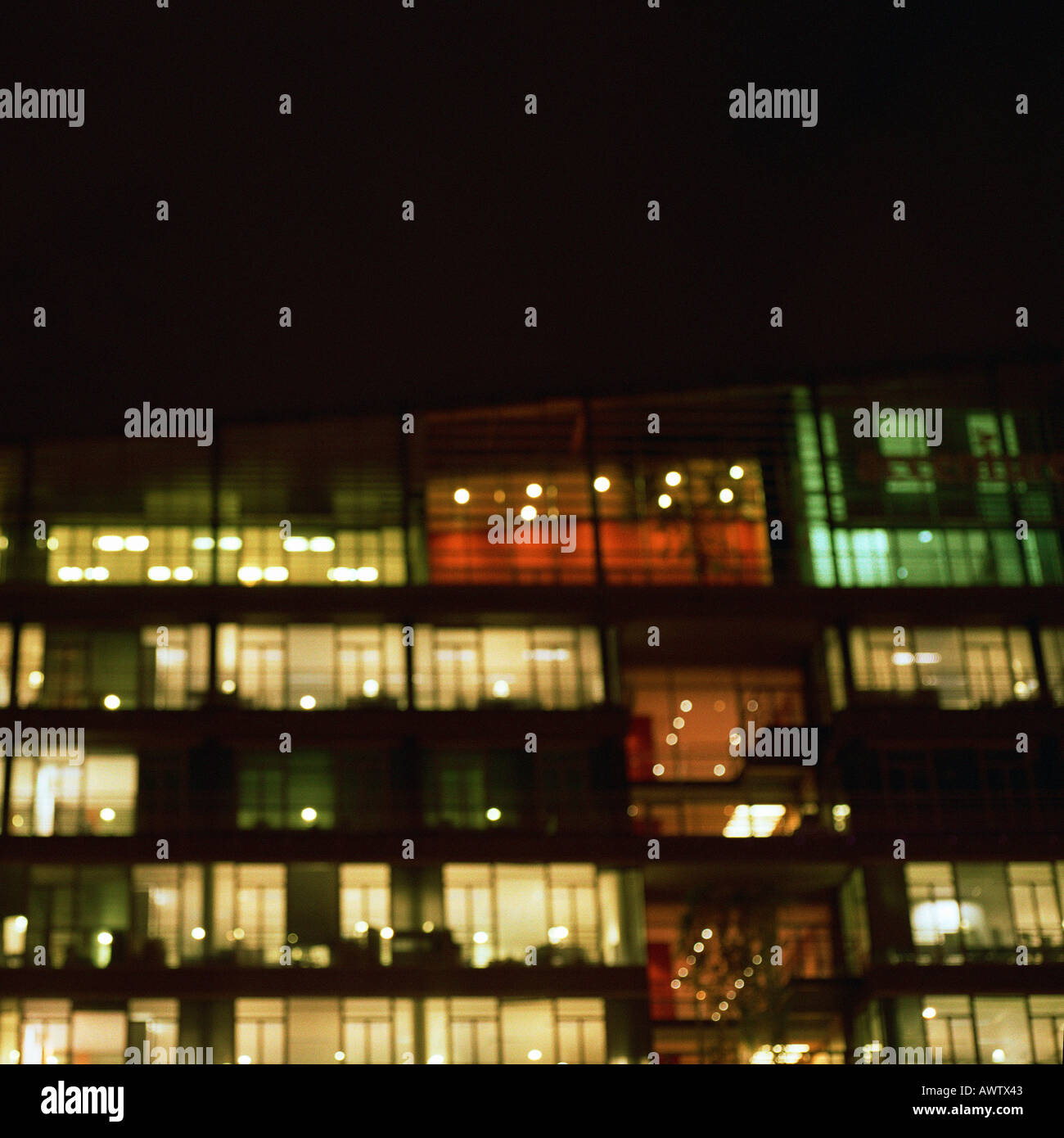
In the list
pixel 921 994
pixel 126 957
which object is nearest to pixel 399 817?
pixel 126 957

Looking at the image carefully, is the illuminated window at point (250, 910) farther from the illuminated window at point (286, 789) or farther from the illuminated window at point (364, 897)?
the illuminated window at point (364, 897)

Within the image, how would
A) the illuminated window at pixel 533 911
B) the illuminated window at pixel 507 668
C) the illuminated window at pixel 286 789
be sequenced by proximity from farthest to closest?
the illuminated window at pixel 507 668 < the illuminated window at pixel 286 789 < the illuminated window at pixel 533 911

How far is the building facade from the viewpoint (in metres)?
35.7

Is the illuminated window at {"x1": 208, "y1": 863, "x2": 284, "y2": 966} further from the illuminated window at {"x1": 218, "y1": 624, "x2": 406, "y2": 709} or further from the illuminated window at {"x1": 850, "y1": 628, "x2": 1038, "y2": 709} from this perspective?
the illuminated window at {"x1": 850, "y1": 628, "x2": 1038, "y2": 709}

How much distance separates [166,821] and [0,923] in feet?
14.3

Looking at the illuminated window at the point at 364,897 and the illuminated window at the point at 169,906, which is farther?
the illuminated window at the point at 364,897

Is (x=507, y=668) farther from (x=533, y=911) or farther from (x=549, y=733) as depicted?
(x=533, y=911)

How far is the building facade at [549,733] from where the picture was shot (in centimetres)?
3569

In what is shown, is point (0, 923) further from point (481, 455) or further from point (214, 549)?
point (481, 455)

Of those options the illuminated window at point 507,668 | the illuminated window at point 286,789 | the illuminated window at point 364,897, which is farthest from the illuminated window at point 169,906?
the illuminated window at point 507,668

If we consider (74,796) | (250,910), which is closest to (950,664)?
(250,910)

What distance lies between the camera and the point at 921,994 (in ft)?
117

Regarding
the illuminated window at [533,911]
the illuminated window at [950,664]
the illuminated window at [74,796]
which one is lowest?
the illuminated window at [533,911]
